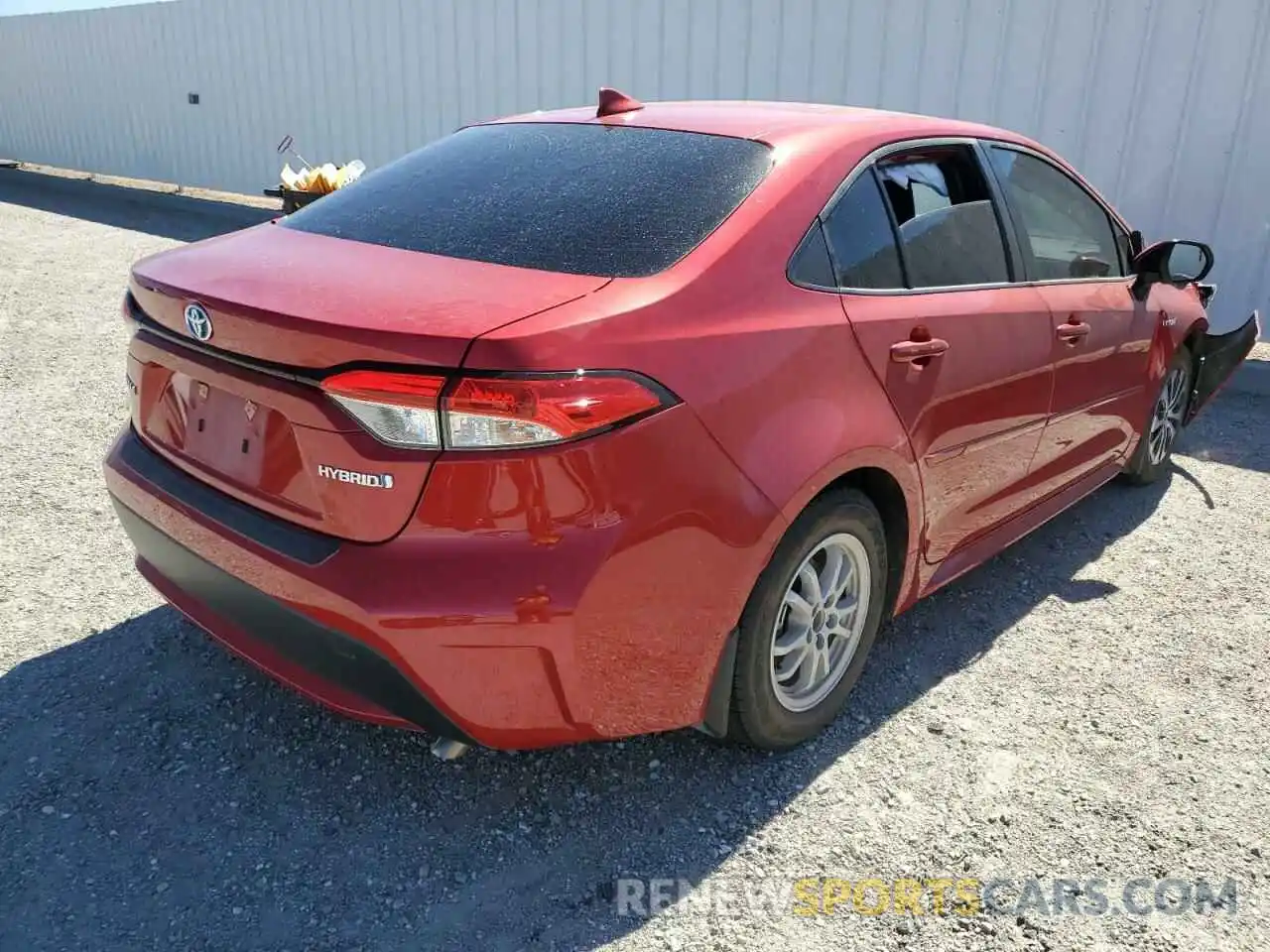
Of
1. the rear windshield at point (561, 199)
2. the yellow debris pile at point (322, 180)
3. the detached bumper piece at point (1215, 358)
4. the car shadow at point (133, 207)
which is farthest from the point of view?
the car shadow at point (133, 207)

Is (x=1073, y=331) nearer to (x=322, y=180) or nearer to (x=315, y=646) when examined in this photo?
(x=315, y=646)

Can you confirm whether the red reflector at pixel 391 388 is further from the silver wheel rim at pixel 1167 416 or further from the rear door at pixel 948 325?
the silver wheel rim at pixel 1167 416

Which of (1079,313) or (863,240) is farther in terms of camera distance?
(1079,313)

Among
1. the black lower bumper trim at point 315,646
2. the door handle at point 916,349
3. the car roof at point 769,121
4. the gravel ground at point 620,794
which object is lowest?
the gravel ground at point 620,794

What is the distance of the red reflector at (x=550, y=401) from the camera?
191 centimetres

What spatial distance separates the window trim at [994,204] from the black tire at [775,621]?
557 mm

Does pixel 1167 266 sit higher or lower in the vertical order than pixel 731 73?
lower

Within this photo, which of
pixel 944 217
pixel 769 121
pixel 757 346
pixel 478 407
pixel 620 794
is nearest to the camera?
pixel 478 407


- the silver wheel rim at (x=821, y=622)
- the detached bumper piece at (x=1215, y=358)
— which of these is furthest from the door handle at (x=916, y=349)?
the detached bumper piece at (x=1215, y=358)

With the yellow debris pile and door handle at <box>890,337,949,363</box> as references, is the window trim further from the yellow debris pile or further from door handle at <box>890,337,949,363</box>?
the yellow debris pile

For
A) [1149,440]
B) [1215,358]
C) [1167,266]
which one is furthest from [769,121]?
[1215,358]

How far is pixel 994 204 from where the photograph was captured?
325 cm

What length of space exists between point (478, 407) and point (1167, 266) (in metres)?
3.37

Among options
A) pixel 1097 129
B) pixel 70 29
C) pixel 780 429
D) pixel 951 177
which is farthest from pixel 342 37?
pixel 780 429
